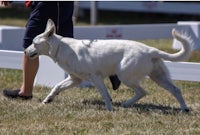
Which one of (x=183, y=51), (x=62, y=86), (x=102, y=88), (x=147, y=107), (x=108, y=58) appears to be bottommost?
(x=147, y=107)

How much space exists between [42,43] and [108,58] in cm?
79

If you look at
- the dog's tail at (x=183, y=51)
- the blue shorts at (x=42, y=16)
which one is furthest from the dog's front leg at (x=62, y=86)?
the dog's tail at (x=183, y=51)

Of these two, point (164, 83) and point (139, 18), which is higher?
point (164, 83)

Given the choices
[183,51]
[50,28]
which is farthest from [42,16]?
[183,51]

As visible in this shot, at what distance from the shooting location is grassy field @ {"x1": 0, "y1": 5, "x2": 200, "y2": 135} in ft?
21.2

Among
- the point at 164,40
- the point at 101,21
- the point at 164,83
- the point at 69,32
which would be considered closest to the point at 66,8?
the point at 69,32

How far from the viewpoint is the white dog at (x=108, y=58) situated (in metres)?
7.33

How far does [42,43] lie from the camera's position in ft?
25.1

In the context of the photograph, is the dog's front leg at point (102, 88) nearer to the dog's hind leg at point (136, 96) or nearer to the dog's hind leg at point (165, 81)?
the dog's hind leg at point (136, 96)

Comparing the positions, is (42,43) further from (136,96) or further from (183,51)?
(183,51)

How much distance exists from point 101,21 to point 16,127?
19.4 meters

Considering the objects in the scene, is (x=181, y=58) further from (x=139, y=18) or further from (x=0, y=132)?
(x=139, y=18)

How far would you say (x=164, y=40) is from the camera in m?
16.4

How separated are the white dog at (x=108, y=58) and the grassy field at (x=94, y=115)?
29 cm
